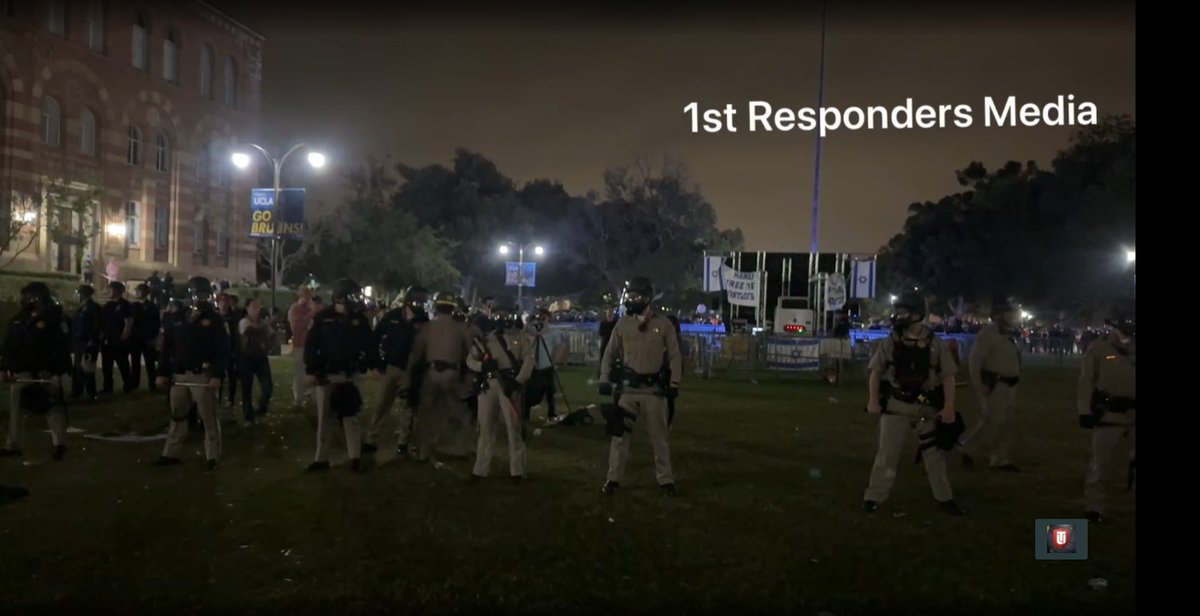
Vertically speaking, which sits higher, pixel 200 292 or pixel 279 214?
pixel 279 214

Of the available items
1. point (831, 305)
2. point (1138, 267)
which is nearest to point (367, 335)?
point (1138, 267)

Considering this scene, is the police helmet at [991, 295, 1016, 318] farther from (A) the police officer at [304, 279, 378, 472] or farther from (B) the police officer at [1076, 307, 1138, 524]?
(A) the police officer at [304, 279, 378, 472]

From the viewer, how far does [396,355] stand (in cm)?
1117

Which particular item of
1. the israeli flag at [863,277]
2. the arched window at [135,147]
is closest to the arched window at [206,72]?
the arched window at [135,147]

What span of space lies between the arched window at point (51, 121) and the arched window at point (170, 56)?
543cm

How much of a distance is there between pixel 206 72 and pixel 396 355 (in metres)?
35.3

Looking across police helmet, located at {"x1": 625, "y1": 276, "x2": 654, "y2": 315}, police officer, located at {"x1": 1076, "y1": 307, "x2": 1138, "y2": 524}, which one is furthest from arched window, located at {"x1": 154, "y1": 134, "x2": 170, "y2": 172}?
police officer, located at {"x1": 1076, "y1": 307, "x2": 1138, "y2": 524}

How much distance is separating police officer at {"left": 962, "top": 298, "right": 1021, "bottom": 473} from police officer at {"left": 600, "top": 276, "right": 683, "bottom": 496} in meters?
4.02

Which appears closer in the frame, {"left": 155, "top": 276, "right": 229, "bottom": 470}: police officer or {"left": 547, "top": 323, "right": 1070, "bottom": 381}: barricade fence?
{"left": 155, "top": 276, "right": 229, "bottom": 470}: police officer

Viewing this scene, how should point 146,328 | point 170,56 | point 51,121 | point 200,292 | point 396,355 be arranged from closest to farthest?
point 200,292, point 396,355, point 146,328, point 51,121, point 170,56

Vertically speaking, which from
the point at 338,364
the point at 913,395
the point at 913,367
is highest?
the point at 913,367

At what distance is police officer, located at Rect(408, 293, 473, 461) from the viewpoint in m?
9.91

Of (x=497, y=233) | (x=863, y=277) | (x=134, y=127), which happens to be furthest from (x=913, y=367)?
(x=497, y=233)

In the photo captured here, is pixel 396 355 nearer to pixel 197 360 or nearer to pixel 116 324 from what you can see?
pixel 197 360
